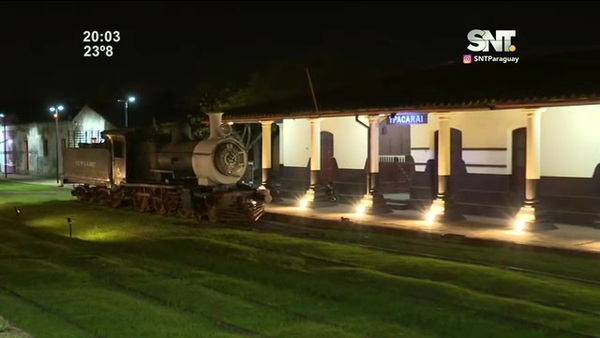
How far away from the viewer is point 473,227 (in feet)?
58.2

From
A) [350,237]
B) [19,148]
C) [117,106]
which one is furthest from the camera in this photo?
[19,148]

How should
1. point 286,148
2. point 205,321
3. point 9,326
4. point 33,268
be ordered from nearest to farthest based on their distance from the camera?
point 9,326, point 205,321, point 33,268, point 286,148

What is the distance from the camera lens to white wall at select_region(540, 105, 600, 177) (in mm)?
17609

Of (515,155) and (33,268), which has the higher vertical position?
(515,155)

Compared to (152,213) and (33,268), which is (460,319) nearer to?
(33,268)

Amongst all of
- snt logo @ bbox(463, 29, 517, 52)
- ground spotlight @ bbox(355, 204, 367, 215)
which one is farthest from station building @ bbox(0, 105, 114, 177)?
snt logo @ bbox(463, 29, 517, 52)

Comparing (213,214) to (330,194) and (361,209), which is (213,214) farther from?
(330,194)

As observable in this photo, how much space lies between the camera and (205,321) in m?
8.77

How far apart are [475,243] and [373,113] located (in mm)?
5865

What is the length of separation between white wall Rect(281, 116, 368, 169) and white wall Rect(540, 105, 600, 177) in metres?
6.69

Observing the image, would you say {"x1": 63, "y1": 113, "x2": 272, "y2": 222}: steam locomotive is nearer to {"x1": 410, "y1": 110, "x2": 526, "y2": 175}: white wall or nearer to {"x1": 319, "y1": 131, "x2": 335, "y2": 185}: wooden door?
{"x1": 319, "y1": 131, "x2": 335, "y2": 185}: wooden door

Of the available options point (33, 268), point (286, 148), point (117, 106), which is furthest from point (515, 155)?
point (117, 106)

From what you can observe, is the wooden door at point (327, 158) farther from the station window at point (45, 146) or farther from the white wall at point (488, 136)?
the station window at point (45, 146)

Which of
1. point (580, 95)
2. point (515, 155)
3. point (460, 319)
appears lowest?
point (460, 319)
